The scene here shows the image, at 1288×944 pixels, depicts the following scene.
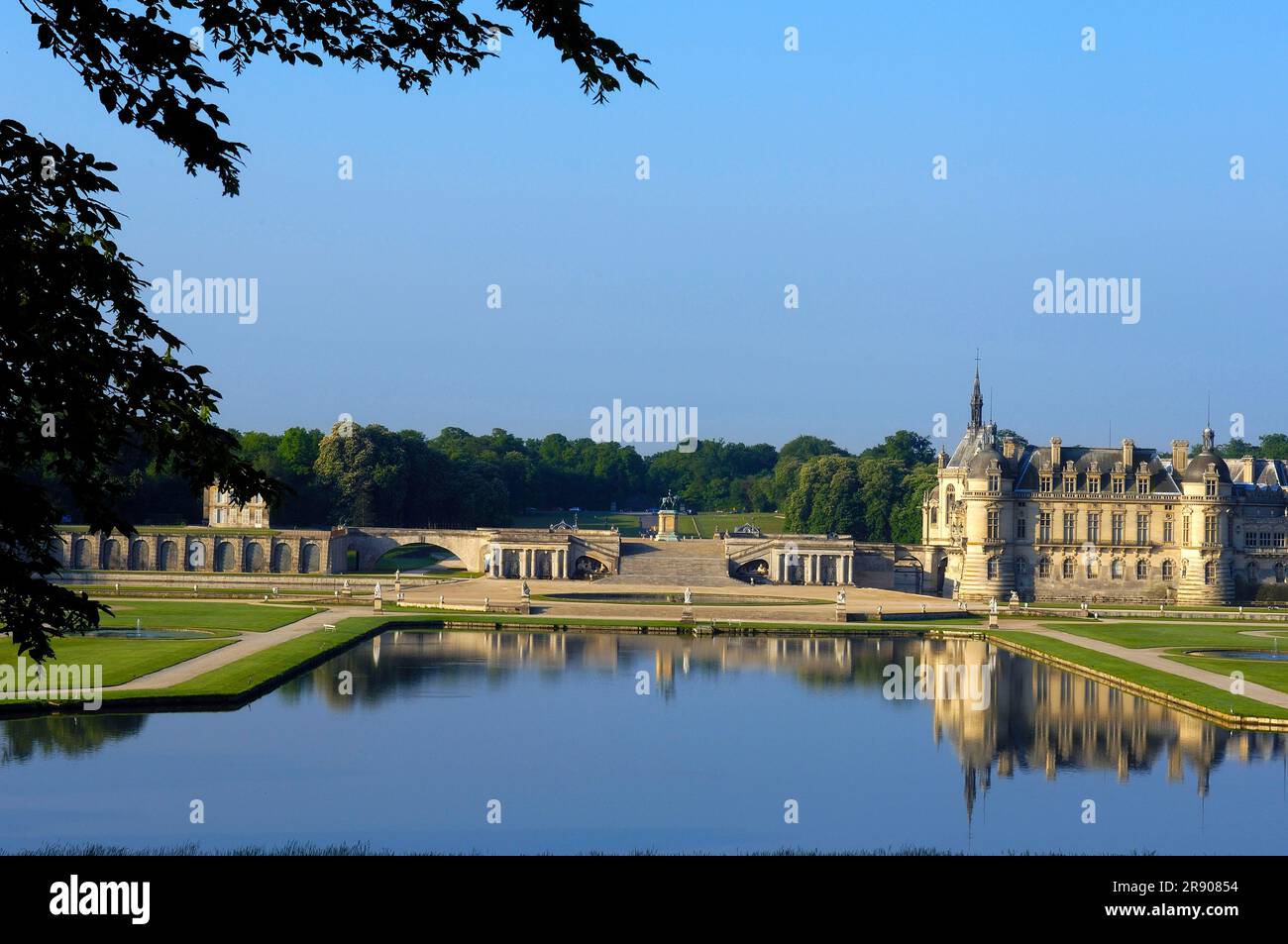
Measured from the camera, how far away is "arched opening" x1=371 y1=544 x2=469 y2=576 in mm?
93062

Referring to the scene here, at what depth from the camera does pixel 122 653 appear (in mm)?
44656

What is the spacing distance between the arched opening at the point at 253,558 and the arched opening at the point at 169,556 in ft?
11.9

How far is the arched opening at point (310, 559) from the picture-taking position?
3423 inches

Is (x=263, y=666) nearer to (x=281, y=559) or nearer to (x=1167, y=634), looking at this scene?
(x=1167, y=634)

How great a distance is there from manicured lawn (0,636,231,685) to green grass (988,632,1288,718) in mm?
27587

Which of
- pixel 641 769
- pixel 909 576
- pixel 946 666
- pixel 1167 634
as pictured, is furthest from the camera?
pixel 909 576

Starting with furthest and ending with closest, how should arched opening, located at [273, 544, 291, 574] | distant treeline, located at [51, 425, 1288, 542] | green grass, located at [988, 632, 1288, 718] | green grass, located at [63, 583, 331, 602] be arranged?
1. distant treeline, located at [51, 425, 1288, 542]
2. arched opening, located at [273, 544, 291, 574]
3. green grass, located at [63, 583, 331, 602]
4. green grass, located at [988, 632, 1288, 718]

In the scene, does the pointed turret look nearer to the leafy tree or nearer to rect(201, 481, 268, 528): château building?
rect(201, 481, 268, 528): château building

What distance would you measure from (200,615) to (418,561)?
1611 inches

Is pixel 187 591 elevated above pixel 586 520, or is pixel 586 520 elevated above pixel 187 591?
pixel 586 520

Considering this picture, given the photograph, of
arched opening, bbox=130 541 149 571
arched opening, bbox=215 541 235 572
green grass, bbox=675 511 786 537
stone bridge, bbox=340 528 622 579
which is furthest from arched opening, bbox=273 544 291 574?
green grass, bbox=675 511 786 537

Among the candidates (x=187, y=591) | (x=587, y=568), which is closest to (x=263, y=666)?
(x=187, y=591)
